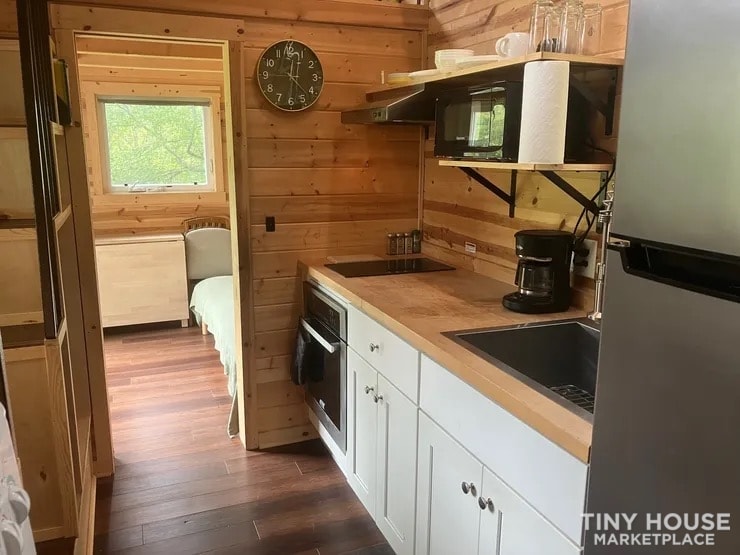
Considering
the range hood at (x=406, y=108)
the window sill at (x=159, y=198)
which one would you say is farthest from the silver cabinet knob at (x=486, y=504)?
the window sill at (x=159, y=198)

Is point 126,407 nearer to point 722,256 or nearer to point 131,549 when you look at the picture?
point 131,549

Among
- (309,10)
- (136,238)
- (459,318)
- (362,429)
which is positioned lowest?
(362,429)

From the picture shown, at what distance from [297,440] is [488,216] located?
5.08ft

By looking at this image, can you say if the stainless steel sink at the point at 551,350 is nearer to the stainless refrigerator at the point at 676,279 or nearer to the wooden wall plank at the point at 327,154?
Answer: the stainless refrigerator at the point at 676,279

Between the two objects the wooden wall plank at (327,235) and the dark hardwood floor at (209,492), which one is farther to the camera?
the wooden wall plank at (327,235)

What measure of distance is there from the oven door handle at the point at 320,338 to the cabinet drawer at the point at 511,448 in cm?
79

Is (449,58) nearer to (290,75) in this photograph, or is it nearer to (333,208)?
(290,75)

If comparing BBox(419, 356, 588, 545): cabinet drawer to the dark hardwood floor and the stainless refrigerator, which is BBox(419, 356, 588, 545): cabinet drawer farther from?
the dark hardwood floor

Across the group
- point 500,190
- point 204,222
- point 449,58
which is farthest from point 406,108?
point 204,222

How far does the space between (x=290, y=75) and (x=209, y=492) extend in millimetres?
1931

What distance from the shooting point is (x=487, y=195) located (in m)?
2.61

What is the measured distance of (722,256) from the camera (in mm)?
809

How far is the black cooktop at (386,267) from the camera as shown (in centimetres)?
273

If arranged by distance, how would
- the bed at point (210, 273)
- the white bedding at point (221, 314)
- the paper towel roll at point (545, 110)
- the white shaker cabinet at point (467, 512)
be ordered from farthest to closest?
1. the bed at point (210, 273)
2. the white bedding at point (221, 314)
3. the paper towel roll at point (545, 110)
4. the white shaker cabinet at point (467, 512)
